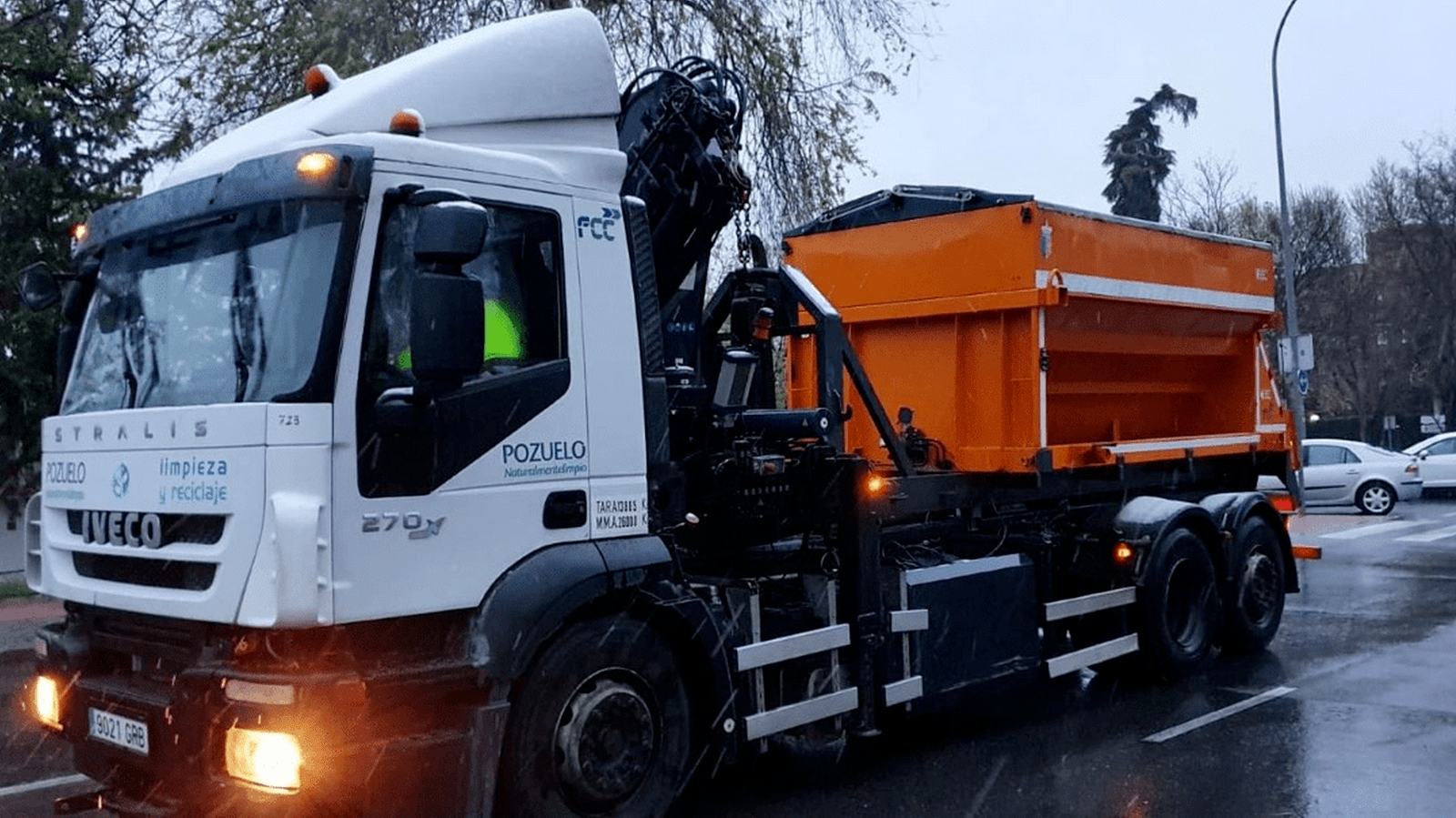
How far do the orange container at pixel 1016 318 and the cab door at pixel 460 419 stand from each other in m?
2.98

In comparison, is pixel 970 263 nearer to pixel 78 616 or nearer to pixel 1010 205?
pixel 1010 205

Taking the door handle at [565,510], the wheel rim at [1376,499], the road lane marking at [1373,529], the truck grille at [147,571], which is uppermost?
the door handle at [565,510]

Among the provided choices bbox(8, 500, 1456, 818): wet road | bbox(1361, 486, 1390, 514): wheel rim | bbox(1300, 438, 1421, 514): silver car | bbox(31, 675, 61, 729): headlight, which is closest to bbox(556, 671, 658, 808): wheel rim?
bbox(8, 500, 1456, 818): wet road

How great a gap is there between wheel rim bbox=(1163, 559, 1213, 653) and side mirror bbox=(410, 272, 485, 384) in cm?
579

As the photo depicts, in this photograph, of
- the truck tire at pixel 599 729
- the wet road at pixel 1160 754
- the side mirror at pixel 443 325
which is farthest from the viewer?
the wet road at pixel 1160 754

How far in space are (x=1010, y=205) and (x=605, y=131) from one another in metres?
2.87

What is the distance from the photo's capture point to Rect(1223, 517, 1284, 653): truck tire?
9344mm

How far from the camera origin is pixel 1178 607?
884 centimetres

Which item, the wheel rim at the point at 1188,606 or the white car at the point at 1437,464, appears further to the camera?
the white car at the point at 1437,464

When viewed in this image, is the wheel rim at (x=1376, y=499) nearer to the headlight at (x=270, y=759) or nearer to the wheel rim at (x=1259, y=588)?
the wheel rim at (x=1259, y=588)

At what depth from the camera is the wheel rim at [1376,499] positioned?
2409 cm

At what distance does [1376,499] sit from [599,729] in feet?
74.2

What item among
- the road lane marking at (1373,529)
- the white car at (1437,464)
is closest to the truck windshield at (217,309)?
the road lane marking at (1373,529)

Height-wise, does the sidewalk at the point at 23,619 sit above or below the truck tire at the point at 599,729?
below
